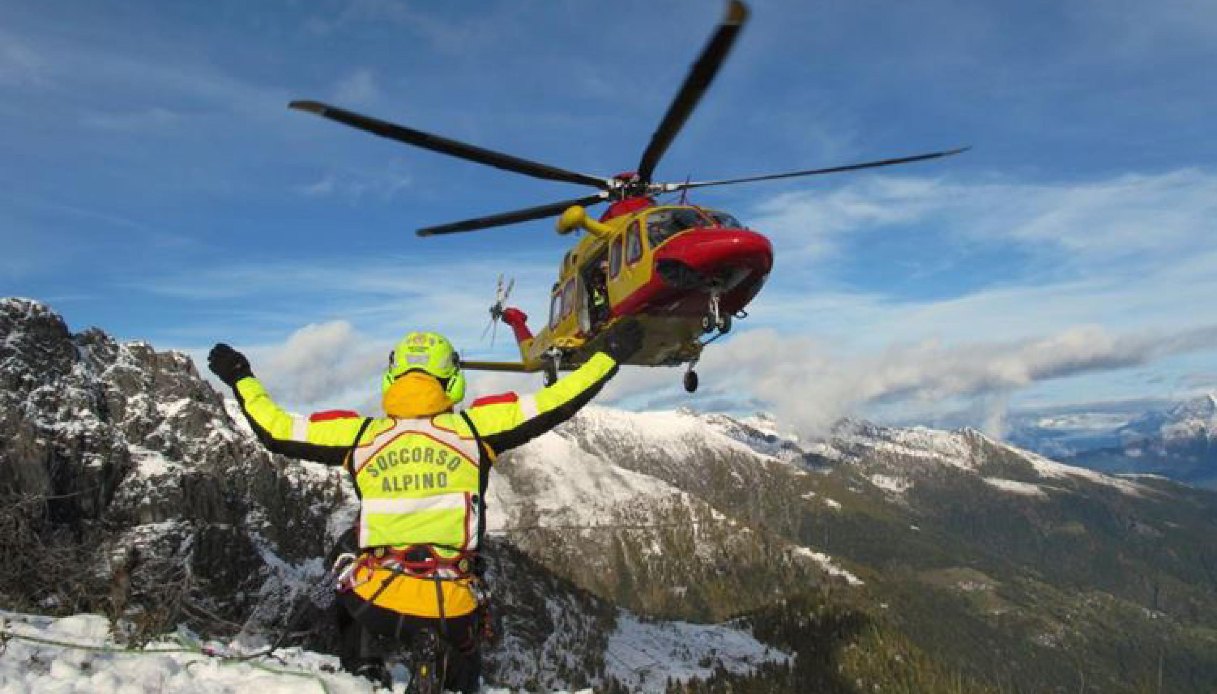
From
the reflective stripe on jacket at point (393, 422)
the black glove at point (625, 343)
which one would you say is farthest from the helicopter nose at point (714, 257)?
the reflective stripe on jacket at point (393, 422)

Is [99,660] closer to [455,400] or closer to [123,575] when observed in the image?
[123,575]

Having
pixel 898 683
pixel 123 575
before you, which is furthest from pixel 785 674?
pixel 123 575

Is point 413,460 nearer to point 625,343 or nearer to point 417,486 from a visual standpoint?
point 417,486

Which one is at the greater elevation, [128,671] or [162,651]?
[162,651]

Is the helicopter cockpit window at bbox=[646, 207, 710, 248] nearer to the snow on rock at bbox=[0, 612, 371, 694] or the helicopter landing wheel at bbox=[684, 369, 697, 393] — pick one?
the helicopter landing wheel at bbox=[684, 369, 697, 393]

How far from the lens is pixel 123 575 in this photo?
8.41 meters

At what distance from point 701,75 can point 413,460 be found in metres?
8.71

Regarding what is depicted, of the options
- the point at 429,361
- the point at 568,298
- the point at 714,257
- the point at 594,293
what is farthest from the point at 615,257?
the point at 429,361

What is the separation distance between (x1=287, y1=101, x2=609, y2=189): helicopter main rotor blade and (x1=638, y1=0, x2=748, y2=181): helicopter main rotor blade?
2482mm

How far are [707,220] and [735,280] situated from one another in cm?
166

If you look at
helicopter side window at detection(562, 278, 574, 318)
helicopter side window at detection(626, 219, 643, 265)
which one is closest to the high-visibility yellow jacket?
helicopter side window at detection(626, 219, 643, 265)

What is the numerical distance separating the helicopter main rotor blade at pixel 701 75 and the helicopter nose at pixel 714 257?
2.11m

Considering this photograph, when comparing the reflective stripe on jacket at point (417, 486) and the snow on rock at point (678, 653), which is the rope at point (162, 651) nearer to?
the reflective stripe on jacket at point (417, 486)

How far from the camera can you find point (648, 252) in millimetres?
16938
